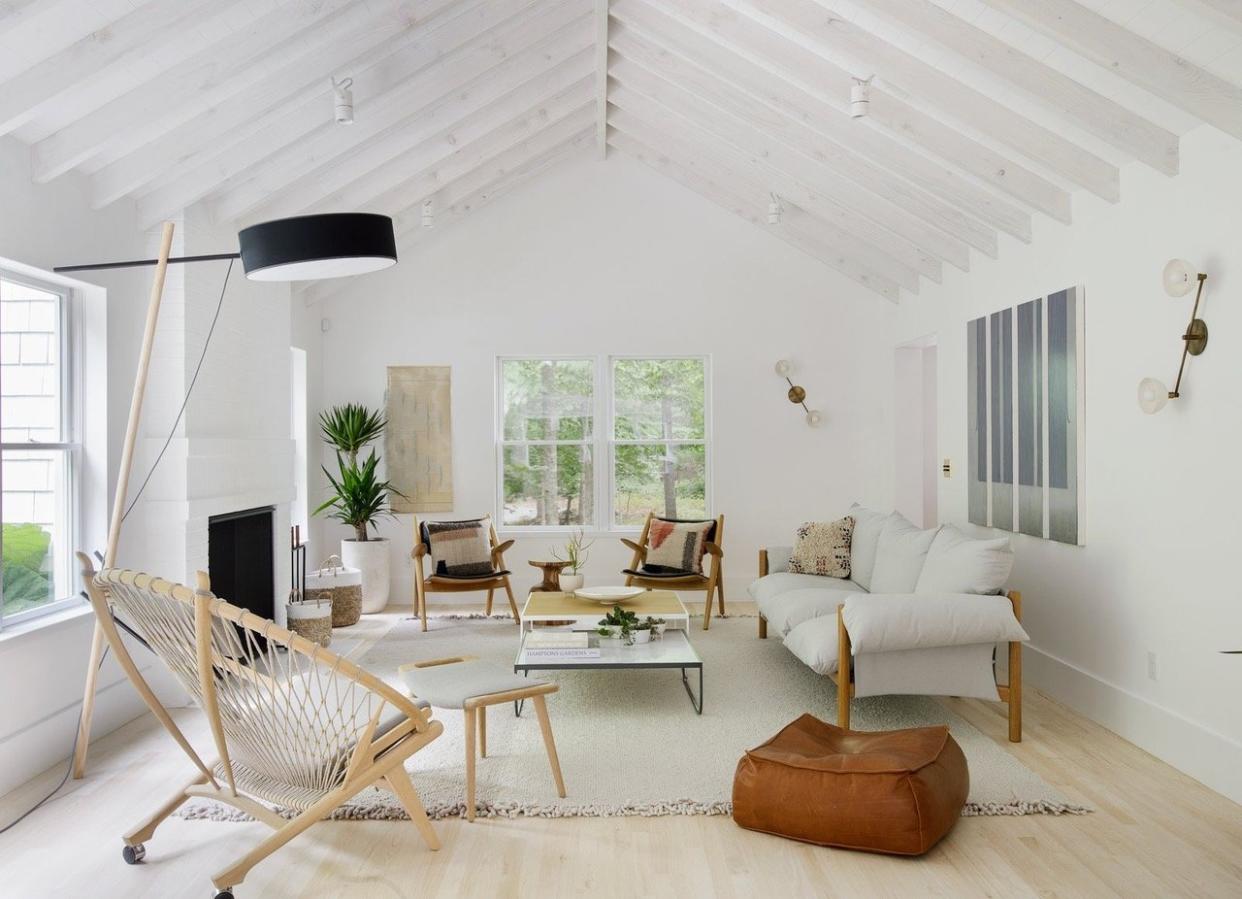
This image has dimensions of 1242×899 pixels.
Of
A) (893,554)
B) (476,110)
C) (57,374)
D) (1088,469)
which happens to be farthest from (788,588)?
(57,374)

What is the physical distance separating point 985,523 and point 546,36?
12.2ft

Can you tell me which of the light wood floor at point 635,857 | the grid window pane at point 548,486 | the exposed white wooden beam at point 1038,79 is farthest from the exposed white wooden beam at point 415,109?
the light wood floor at point 635,857

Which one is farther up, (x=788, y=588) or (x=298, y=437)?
(x=298, y=437)

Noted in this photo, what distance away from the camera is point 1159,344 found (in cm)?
403

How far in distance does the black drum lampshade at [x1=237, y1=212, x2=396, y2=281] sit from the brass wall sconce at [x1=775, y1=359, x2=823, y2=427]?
507 centimetres

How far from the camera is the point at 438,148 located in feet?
20.0

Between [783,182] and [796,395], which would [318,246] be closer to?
[783,182]

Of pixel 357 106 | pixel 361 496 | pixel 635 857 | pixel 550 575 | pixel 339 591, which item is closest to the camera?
pixel 635 857

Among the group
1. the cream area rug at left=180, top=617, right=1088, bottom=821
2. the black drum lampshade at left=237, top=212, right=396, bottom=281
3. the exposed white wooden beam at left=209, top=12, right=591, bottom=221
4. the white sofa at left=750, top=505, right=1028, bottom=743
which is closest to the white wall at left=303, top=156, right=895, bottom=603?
the cream area rug at left=180, top=617, right=1088, bottom=821

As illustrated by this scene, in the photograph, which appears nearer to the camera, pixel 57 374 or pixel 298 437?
pixel 57 374

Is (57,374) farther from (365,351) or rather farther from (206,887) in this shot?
(365,351)

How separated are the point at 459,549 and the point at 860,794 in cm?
436

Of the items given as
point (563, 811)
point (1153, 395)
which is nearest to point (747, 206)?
point (1153, 395)

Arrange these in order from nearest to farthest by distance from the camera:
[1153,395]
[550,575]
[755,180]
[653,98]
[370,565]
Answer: [1153,395] → [653,98] → [550,575] → [755,180] → [370,565]
